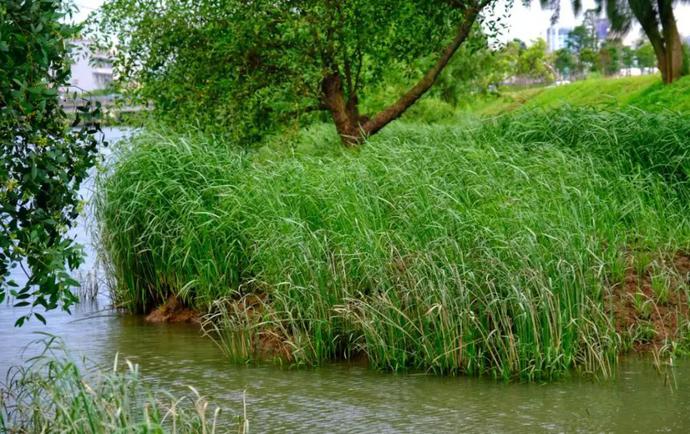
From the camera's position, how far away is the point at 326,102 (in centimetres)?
1816

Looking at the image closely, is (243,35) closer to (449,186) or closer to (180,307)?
(180,307)

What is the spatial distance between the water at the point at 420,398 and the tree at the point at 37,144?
1.71 metres

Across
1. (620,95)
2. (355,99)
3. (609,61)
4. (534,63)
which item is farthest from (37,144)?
(534,63)

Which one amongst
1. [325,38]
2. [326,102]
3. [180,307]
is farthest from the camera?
[326,102]

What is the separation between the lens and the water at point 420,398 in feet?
26.2

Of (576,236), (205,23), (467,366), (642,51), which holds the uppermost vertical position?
(642,51)

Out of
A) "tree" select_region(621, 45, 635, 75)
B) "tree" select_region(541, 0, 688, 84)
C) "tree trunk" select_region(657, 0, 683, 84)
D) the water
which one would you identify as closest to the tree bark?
the water

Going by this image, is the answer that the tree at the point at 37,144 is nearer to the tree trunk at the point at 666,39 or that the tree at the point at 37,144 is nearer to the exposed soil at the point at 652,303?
the exposed soil at the point at 652,303

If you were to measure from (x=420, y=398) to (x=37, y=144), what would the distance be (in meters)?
3.56

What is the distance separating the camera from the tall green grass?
9.10 metres

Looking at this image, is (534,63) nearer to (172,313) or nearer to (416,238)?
(172,313)

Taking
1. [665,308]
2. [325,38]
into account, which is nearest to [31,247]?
[665,308]

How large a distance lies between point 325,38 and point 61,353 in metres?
7.43

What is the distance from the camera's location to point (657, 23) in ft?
94.8
